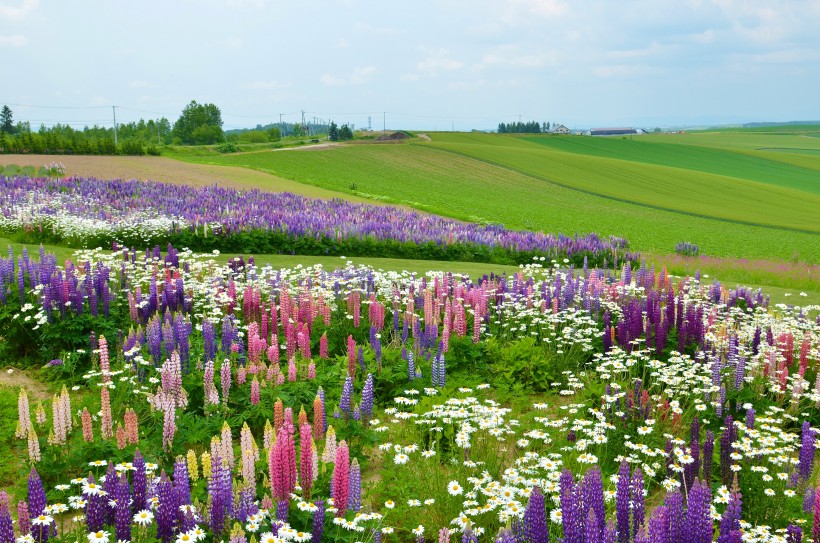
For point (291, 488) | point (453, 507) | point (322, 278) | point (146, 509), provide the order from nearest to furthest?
point (146, 509), point (291, 488), point (453, 507), point (322, 278)

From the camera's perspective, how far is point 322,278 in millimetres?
13828

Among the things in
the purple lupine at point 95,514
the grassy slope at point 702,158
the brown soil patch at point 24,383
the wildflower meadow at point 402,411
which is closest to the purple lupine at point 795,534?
the wildflower meadow at point 402,411

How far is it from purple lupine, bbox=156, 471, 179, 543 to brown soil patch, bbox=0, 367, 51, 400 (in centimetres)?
571

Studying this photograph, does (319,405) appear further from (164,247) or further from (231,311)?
(164,247)

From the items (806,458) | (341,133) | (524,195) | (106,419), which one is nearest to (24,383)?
(106,419)

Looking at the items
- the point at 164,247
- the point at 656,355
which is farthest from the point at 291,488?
the point at 164,247

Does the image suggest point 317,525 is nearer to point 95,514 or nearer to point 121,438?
point 95,514

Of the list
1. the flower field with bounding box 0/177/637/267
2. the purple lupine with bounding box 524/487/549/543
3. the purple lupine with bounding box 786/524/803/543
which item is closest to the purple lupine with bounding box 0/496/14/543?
the purple lupine with bounding box 524/487/549/543

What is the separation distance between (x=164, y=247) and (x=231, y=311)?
9.01 m

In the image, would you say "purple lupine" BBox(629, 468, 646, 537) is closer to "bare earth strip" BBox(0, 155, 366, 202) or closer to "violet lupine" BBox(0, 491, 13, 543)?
"violet lupine" BBox(0, 491, 13, 543)

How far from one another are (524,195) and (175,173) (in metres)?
25.5

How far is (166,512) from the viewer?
14.9 ft

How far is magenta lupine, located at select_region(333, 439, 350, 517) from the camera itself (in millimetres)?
5000

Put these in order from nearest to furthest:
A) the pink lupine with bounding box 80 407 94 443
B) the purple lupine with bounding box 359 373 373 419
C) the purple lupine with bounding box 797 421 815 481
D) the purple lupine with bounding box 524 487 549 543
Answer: the purple lupine with bounding box 524 487 549 543, the pink lupine with bounding box 80 407 94 443, the purple lupine with bounding box 797 421 815 481, the purple lupine with bounding box 359 373 373 419
